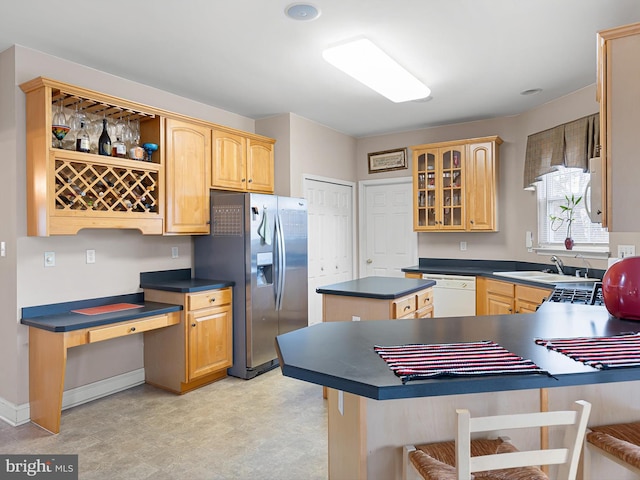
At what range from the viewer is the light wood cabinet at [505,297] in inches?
148

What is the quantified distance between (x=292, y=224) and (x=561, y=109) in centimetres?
288

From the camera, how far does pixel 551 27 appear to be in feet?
8.95

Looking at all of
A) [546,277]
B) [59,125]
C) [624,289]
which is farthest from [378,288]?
[59,125]

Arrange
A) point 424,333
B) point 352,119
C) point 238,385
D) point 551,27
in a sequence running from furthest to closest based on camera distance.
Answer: point 352,119
point 238,385
point 551,27
point 424,333

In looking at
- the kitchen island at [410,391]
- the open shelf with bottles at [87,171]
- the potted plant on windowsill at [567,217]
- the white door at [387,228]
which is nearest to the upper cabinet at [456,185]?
the white door at [387,228]

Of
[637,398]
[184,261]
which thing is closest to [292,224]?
[184,261]

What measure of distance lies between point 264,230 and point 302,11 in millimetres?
1910

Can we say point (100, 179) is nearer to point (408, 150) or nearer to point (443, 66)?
point (443, 66)

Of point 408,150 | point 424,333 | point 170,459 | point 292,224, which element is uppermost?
point 408,150

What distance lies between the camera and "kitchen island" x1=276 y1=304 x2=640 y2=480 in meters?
1.21

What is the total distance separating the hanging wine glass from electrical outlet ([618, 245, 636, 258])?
379 cm

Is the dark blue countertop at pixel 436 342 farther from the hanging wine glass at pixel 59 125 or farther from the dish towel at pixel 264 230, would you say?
the hanging wine glass at pixel 59 125

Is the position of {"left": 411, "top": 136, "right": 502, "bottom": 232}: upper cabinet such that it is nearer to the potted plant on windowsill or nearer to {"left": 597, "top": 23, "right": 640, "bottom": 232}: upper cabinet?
the potted plant on windowsill

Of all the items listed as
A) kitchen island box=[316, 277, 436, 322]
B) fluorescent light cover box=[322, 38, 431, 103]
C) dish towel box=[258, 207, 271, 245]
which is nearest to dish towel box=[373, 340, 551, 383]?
kitchen island box=[316, 277, 436, 322]
